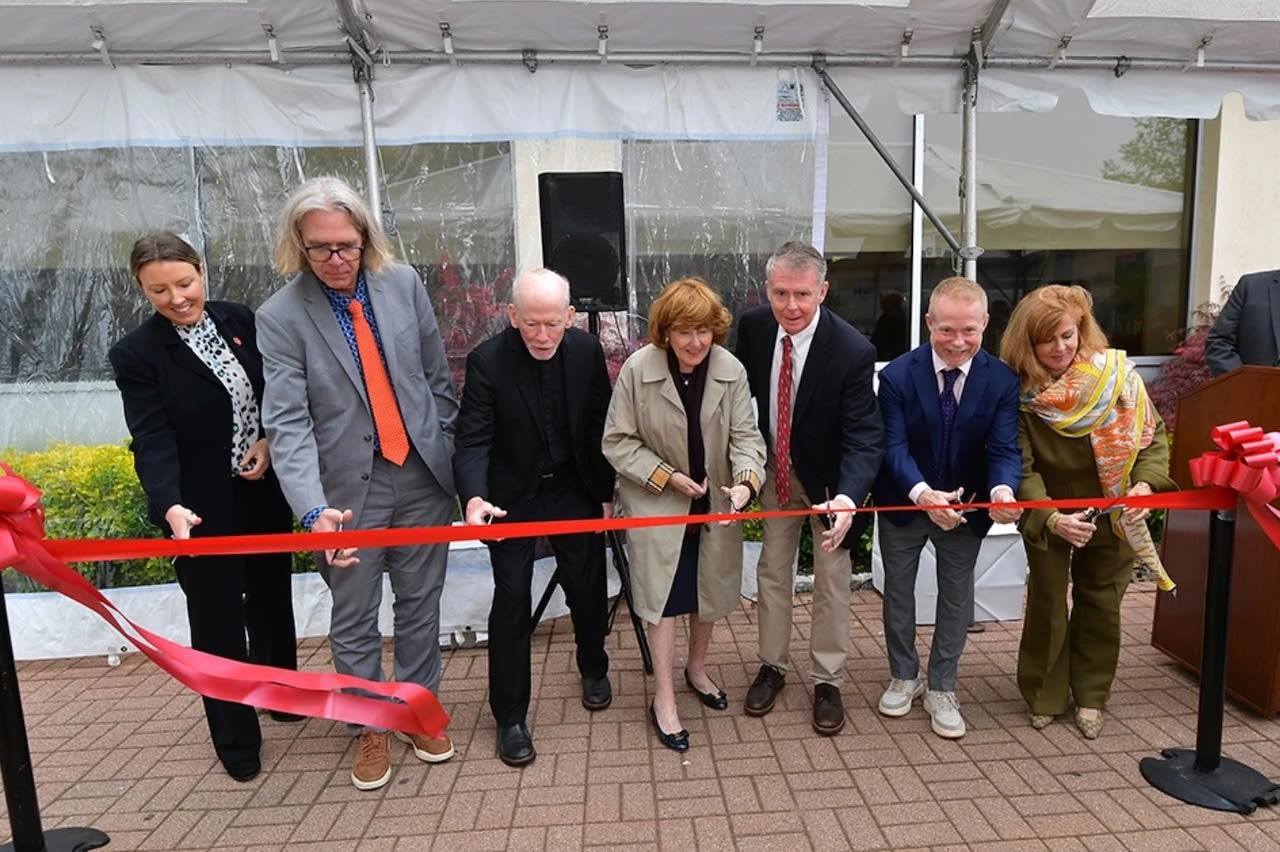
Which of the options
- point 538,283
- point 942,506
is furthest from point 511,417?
point 942,506

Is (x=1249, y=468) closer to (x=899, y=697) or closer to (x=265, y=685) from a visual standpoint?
(x=899, y=697)

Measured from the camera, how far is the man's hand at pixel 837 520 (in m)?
2.82

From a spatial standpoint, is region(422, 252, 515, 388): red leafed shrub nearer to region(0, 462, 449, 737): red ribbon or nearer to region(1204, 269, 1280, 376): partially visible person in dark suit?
region(0, 462, 449, 737): red ribbon

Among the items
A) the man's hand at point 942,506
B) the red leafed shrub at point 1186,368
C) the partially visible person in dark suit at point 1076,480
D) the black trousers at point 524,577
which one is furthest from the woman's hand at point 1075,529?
the red leafed shrub at point 1186,368

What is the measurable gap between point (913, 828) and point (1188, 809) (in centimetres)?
93

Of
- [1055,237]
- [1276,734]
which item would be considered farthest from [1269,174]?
[1276,734]

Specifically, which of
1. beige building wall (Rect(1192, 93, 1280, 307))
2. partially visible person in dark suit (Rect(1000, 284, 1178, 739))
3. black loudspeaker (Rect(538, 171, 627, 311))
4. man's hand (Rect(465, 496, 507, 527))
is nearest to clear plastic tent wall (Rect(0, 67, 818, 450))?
black loudspeaker (Rect(538, 171, 627, 311))

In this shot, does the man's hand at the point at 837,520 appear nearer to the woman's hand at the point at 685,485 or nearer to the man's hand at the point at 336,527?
the woman's hand at the point at 685,485

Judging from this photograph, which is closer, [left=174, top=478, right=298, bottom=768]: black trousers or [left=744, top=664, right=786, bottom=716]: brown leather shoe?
[left=174, top=478, right=298, bottom=768]: black trousers

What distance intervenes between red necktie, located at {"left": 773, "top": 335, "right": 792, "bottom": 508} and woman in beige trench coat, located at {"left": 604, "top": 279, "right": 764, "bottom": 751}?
15 centimetres

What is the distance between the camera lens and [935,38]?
394 cm

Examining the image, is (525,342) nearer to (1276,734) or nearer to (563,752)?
(563,752)

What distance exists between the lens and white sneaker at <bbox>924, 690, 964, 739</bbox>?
305 centimetres

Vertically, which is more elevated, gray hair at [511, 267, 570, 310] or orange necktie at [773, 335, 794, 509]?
gray hair at [511, 267, 570, 310]
